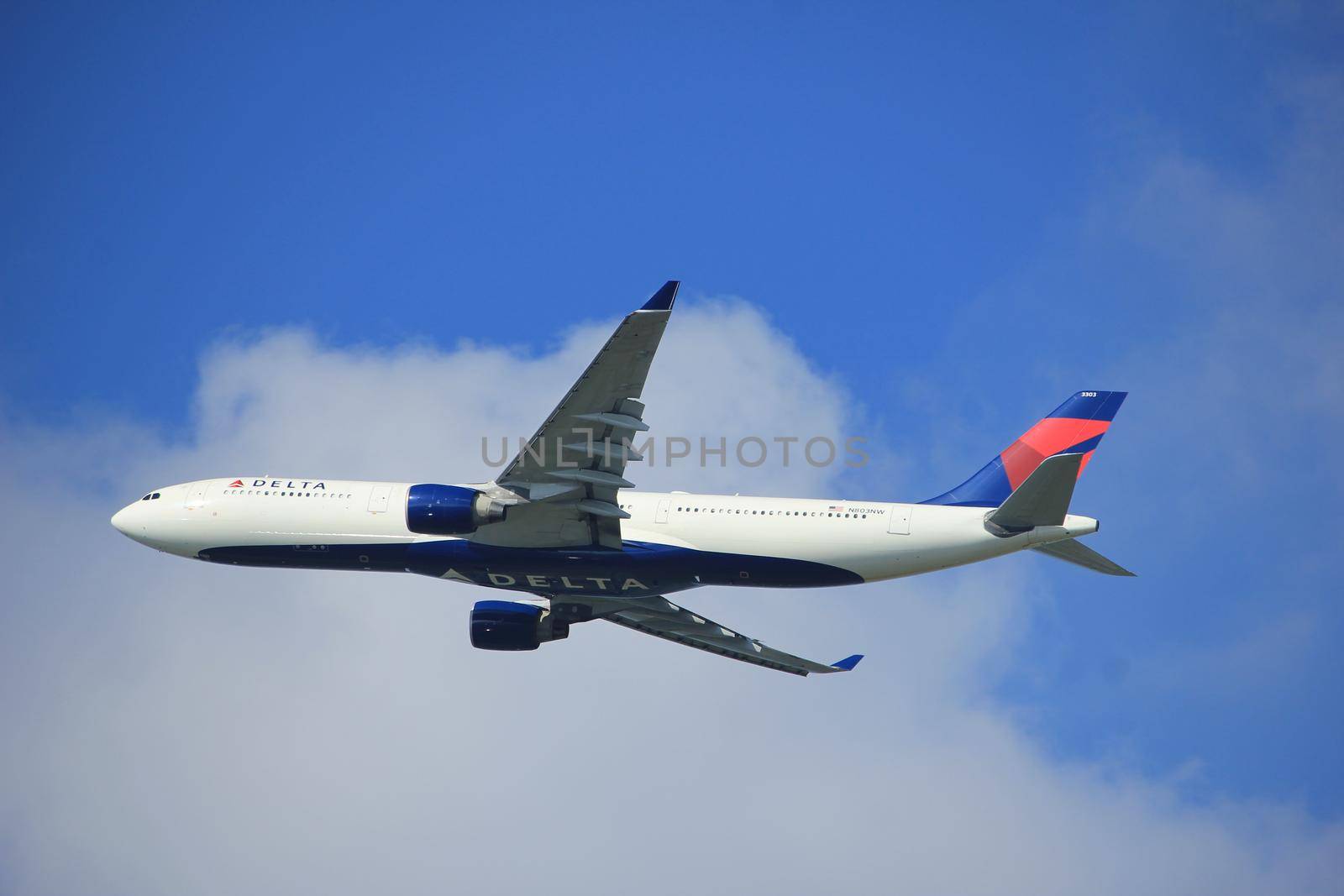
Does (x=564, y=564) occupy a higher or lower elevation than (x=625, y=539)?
lower

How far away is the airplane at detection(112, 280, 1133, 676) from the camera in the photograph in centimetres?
4625

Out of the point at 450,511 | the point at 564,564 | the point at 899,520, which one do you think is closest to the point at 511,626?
the point at 564,564

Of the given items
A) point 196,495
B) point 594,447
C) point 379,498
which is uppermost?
point 196,495

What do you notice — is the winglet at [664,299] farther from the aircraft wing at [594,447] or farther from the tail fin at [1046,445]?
the tail fin at [1046,445]

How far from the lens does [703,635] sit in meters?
58.8

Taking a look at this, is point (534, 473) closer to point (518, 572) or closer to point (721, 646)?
point (518, 572)

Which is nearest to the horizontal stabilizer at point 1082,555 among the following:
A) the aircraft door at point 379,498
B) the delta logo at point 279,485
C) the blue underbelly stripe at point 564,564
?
the blue underbelly stripe at point 564,564

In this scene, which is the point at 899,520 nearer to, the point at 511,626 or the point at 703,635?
the point at 703,635

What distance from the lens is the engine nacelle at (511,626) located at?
2205 inches

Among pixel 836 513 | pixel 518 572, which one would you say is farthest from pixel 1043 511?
pixel 518 572

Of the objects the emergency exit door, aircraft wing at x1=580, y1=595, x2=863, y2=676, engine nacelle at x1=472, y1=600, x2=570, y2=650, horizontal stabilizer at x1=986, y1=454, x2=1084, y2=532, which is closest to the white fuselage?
the emergency exit door

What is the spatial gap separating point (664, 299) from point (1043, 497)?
12.8 m

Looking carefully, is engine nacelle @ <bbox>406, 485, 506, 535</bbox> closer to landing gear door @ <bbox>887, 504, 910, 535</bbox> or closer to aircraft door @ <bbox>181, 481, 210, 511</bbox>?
aircraft door @ <bbox>181, 481, 210, 511</bbox>

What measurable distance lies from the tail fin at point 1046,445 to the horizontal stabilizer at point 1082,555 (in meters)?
3.65
